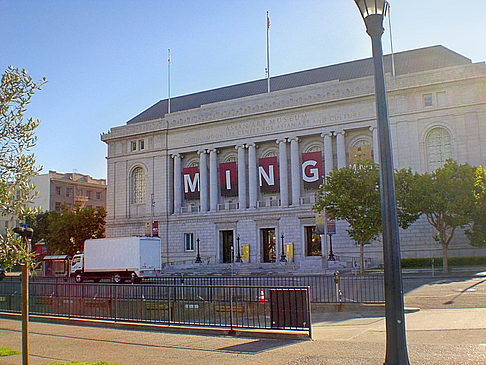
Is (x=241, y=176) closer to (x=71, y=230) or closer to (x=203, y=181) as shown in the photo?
(x=203, y=181)

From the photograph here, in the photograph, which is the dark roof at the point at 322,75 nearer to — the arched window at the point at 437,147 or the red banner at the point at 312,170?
the arched window at the point at 437,147

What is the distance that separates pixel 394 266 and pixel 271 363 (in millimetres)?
4002

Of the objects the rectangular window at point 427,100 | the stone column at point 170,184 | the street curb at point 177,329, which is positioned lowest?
the street curb at point 177,329

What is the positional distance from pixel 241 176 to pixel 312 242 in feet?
42.0

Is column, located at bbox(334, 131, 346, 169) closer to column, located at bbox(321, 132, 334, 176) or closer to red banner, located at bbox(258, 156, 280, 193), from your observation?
column, located at bbox(321, 132, 334, 176)

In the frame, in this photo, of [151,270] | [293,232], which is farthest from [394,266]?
[293,232]

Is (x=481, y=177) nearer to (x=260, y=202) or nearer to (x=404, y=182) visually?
(x=404, y=182)

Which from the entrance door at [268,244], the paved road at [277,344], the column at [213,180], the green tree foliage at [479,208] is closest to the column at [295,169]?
the entrance door at [268,244]

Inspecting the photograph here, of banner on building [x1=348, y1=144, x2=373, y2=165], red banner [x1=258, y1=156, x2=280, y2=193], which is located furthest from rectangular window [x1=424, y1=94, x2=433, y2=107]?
red banner [x1=258, y1=156, x2=280, y2=193]

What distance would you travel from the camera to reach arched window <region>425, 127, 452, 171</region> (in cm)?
5627

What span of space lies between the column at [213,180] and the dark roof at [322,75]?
1095cm

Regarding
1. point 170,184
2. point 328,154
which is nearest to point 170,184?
point 170,184

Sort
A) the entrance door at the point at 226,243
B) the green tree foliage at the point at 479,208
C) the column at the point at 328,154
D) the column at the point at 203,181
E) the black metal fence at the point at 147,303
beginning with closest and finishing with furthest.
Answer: the black metal fence at the point at 147,303
the green tree foliage at the point at 479,208
the column at the point at 328,154
the entrance door at the point at 226,243
the column at the point at 203,181

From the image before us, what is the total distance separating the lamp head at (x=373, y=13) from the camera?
26.2 feet
